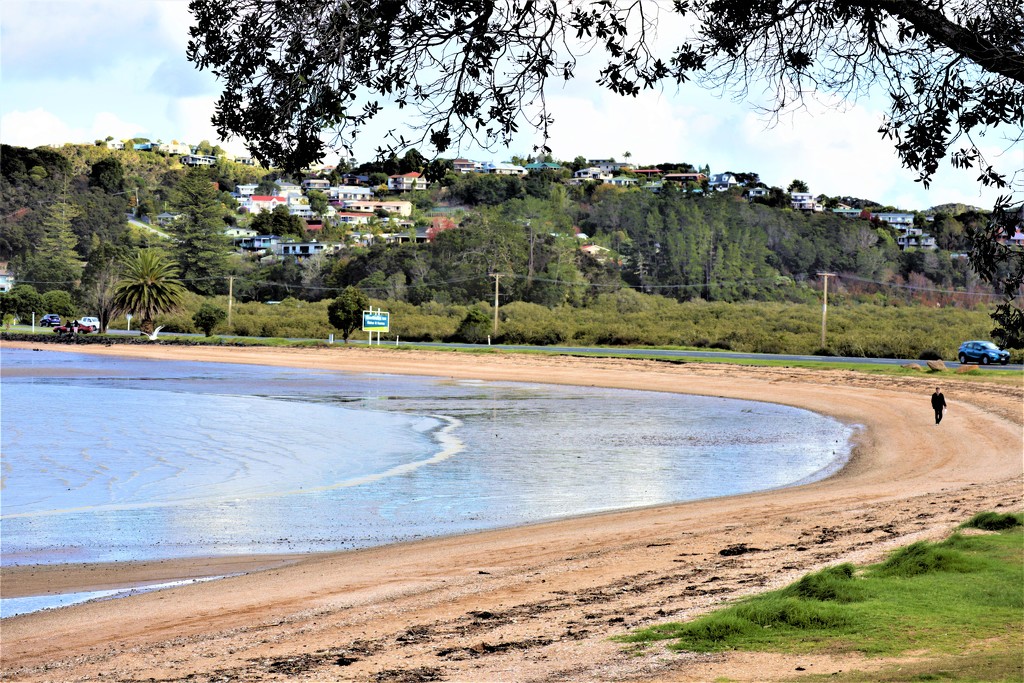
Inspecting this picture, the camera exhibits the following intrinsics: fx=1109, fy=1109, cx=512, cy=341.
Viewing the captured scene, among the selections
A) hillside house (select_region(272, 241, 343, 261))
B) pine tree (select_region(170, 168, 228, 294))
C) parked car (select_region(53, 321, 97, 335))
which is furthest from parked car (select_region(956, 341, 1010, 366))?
hillside house (select_region(272, 241, 343, 261))

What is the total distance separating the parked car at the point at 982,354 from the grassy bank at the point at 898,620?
148 ft

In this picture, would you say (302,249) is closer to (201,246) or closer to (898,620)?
(201,246)

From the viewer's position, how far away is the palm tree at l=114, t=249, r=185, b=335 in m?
94.7

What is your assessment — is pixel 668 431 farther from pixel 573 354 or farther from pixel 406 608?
pixel 573 354

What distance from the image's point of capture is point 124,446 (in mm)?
27609

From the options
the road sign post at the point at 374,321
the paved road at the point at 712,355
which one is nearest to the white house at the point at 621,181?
the road sign post at the point at 374,321

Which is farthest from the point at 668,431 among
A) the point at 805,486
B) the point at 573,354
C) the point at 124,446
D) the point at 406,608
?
the point at 573,354

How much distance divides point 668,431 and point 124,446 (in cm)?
1497

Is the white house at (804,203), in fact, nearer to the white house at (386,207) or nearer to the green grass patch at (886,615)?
the white house at (386,207)

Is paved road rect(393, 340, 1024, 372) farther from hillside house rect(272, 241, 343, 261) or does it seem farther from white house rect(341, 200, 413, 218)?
white house rect(341, 200, 413, 218)

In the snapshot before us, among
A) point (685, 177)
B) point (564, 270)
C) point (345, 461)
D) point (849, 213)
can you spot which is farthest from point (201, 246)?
point (345, 461)

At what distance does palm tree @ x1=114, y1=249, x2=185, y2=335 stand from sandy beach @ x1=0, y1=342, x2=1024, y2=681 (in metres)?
81.8

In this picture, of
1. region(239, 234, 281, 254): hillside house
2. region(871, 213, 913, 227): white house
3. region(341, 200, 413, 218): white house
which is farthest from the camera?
region(341, 200, 413, 218): white house

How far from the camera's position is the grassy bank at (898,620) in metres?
7.73
